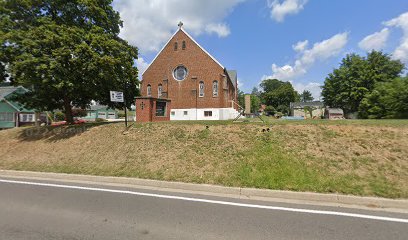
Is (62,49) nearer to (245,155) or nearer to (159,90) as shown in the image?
(245,155)

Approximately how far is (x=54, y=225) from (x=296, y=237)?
4.26 m

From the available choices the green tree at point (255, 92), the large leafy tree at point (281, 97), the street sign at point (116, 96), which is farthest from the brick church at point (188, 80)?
the green tree at point (255, 92)

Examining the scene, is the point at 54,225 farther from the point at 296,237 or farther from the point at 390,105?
the point at 390,105

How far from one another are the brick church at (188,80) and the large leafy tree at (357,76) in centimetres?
2350

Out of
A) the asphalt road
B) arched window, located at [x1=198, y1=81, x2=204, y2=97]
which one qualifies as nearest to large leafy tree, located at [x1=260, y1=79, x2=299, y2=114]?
arched window, located at [x1=198, y1=81, x2=204, y2=97]

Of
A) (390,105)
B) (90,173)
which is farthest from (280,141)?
(390,105)

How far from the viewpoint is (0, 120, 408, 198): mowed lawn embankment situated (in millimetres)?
6402

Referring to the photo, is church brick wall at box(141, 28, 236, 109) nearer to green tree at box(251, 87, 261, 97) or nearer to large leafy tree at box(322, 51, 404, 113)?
large leafy tree at box(322, 51, 404, 113)

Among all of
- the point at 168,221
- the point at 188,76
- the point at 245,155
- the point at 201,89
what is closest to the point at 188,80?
the point at 188,76

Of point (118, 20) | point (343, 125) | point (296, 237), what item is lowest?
point (296, 237)

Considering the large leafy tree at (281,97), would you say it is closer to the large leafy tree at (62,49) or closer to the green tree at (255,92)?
the green tree at (255,92)

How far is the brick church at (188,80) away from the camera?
33125 millimetres

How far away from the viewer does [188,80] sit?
34312 mm

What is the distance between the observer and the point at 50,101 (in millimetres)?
16609
